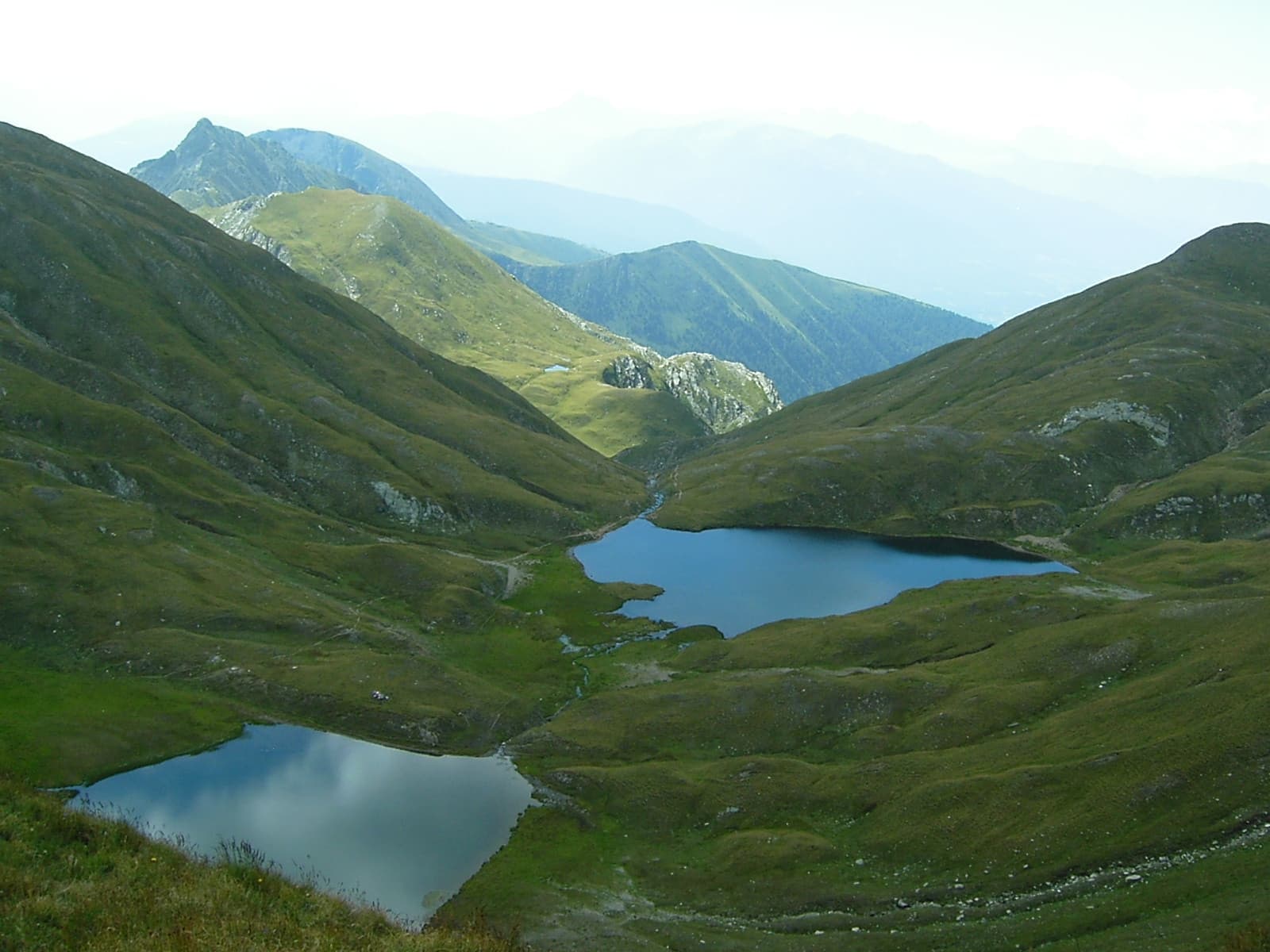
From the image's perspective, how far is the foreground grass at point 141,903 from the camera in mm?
33562

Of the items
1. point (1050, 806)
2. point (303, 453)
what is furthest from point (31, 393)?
point (1050, 806)

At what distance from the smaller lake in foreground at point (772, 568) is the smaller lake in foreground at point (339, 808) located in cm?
6077

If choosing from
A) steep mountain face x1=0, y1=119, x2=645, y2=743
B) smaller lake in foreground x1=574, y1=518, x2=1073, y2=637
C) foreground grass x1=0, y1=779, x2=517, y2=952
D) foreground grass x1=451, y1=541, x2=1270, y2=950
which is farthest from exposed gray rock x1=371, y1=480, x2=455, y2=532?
foreground grass x1=0, y1=779, x2=517, y2=952

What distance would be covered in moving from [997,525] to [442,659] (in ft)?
405

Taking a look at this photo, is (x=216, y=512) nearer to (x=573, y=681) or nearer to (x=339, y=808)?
(x=573, y=681)

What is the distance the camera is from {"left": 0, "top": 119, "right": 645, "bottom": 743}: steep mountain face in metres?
109

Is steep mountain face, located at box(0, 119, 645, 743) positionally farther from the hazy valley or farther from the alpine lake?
the alpine lake

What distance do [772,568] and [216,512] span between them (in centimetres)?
9862

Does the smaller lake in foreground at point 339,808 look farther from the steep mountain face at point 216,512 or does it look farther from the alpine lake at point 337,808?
the steep mountain face at point 216,512

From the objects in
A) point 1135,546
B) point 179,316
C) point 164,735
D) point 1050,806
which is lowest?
point 164,735

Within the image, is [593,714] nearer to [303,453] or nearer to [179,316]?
[303,453]

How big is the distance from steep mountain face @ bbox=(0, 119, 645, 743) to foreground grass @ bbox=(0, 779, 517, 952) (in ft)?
185

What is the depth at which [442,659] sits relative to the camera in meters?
126

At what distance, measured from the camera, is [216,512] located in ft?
481
